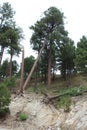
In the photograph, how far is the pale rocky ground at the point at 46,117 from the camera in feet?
74.3

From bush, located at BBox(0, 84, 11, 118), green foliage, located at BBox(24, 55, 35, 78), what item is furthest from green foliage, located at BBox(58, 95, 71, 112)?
green foliage, located at BBox(24, 55, 35, 78)

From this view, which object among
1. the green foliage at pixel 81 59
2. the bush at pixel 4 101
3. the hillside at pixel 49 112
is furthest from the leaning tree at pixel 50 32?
the bush at pixel 4 101

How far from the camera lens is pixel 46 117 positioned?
979 inches

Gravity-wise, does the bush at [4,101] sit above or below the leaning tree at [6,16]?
below

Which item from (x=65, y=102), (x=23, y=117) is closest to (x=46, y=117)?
(x=23, y=117)

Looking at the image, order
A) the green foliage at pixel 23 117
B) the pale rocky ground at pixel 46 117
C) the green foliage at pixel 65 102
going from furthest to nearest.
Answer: the green foliage at pixel 65 102, the green foliage at pixel 23 117, the pale rocky ground at pixel 46 117

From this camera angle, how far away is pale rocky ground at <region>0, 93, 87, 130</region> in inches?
891


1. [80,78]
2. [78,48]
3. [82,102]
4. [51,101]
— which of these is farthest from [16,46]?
[82,102]

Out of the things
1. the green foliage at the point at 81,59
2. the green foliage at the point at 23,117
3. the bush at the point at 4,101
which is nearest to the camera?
the green foliage at the point at 23,117

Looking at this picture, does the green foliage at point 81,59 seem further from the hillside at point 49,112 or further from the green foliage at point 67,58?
the hillside at point 49,112

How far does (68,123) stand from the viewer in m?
22.7

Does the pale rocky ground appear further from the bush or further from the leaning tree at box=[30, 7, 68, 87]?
the leaning tree at box=[30, 7, 68, 87]

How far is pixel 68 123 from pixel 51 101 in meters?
4.98

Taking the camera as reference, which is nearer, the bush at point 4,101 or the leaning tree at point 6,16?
the bush at point 4,101
